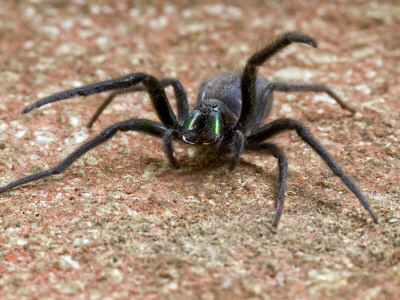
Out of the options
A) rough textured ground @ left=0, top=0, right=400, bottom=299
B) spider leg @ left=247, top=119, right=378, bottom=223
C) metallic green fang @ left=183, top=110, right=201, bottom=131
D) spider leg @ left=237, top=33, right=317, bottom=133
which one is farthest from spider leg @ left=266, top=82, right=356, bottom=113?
metallic green fang @ left=183, top=110, right=201, bottom=131

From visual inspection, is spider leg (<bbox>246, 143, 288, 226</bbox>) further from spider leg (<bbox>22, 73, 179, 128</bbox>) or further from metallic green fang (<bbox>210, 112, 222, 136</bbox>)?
spider leg (<bbox>22, 73, 179, 128</bbox>)

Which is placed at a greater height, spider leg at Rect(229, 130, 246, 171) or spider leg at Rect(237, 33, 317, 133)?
spider leg at Rect(237, 33, 317, 133)

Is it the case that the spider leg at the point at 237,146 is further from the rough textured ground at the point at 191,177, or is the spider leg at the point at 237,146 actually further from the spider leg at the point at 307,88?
the spider leg at the point at 307,88

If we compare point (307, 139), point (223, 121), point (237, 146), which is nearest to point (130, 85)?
point (223, 121)

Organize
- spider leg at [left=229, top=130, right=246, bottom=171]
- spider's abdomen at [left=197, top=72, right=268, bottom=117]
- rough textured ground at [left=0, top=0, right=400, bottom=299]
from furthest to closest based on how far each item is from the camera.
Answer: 1. spider's abdomen at [left=197, top=72, right=268, bottom=117]
2. spider leg at [left=229, top=130, right=246, bottom=171]
3. rough textured ground at [left=0, top=0, right=400, bottom=299]

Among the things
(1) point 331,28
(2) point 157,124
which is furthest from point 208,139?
(1) point 331,28
